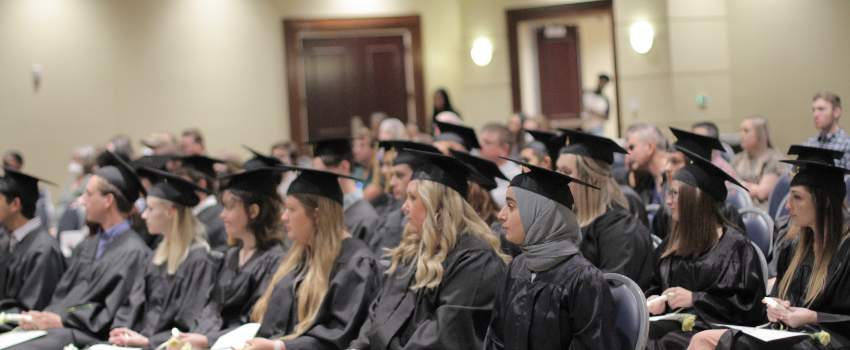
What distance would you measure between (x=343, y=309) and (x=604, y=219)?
1.47 metres

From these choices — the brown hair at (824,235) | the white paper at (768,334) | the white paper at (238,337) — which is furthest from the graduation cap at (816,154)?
the white paper at (238,337)

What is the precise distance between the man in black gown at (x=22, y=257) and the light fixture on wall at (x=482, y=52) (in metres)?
7.40

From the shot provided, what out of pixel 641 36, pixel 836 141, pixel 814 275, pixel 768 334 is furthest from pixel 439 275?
pixel 641 36

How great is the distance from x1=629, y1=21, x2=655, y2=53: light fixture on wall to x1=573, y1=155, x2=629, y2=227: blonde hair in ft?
20.8

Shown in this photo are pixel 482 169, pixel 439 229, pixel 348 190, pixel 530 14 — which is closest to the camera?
pixel 439 229

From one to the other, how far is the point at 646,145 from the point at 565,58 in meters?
8.54

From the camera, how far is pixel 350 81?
1225cm

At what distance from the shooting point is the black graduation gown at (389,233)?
530 centimetres

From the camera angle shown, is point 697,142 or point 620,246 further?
point 697,142

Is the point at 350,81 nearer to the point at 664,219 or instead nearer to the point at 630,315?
the point at 664,219

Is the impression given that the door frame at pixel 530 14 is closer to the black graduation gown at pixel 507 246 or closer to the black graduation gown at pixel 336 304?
the black graduation gown at pixel 507 246

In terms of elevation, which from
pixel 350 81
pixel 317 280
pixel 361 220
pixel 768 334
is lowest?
pixel 768 334

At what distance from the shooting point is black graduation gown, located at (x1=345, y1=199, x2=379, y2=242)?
A: 5.46 meters

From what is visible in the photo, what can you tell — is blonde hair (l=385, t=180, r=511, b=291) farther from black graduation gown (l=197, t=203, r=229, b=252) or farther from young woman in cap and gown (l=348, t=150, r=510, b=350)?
black graduation gown (l=197, t=203, r=229, b=252)
